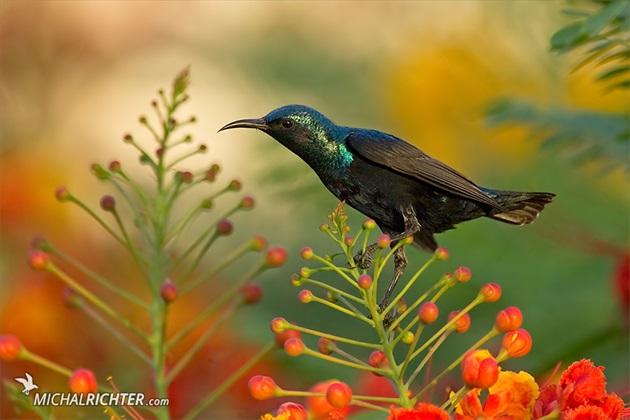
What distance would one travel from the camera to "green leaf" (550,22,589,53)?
95cm

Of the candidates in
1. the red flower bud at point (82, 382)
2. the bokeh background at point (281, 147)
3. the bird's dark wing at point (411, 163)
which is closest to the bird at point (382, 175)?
the bird's dark wing at point (411, 163)

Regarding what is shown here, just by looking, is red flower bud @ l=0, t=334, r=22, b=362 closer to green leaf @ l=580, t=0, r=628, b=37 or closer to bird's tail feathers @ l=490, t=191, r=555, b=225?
bird's tail feathers @ l=490, t=191, r=555, b=225

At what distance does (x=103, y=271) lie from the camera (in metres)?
1.83

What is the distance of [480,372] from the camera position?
713 millimetres

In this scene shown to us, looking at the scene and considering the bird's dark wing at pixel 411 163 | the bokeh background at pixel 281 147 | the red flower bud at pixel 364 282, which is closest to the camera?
the red flower bud at pixel 364 282

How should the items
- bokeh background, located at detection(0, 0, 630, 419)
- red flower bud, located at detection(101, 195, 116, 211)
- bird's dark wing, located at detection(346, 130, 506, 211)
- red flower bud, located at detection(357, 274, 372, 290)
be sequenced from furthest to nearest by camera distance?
bokeh background, located at detection(0, 0, 630, 419) < red flower bud, located at detection(101, 195, 116, 211) < bird's dark wing, located at detection(346, 130, 506, 211) < red flower bud, located at detection(357, 274, 372, 290)

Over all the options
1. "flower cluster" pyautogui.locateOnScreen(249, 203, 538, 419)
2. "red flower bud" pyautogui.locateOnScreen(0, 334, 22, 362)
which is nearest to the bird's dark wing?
"flower cluster" pyautogui.locateOnScreen(249, 203, 538, 419)

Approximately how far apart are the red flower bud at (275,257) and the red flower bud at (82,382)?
8.3 inches

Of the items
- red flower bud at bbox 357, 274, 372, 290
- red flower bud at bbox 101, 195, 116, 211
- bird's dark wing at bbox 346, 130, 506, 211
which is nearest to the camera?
red flower bud at bbox 357, 274, 372, 290

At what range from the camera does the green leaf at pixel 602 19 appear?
898 millimetres

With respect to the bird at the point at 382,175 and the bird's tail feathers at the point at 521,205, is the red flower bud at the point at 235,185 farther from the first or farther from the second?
the bird's tail feathers at the point at 521,205

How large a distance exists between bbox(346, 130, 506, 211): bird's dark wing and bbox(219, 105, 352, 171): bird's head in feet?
0.06

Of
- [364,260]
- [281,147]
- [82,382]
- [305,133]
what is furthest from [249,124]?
[281,147]

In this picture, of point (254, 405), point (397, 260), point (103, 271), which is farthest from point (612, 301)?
point (103, 271)
